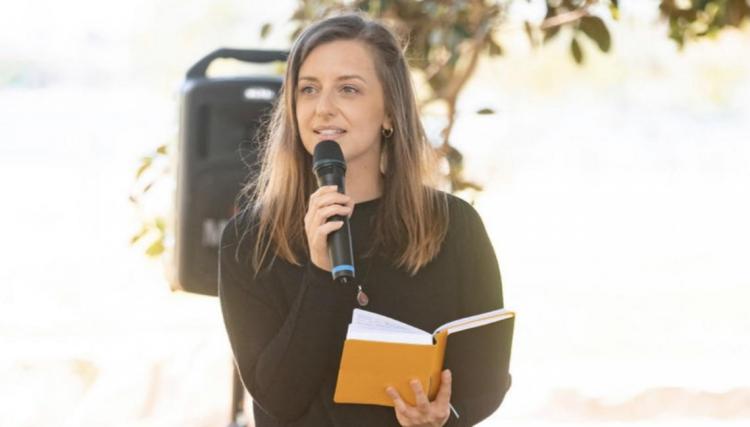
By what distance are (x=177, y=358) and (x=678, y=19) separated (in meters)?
3.25

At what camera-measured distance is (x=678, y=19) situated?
2.97 m

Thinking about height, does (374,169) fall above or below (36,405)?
above

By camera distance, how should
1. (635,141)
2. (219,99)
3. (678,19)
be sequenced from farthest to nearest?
(635,141)
(678,19)
(219,99)

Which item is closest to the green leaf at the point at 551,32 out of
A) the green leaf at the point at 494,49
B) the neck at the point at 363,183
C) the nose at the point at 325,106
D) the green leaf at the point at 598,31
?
the green leaf at the point at 494,49

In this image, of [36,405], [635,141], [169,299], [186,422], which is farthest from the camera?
[635,141]

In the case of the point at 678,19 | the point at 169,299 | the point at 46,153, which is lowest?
the point at 169,299

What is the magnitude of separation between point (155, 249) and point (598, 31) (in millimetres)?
1534

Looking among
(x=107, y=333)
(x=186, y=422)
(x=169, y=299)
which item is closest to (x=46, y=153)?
(x=169, y=299)

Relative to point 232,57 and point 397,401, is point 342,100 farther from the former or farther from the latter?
point 232,57

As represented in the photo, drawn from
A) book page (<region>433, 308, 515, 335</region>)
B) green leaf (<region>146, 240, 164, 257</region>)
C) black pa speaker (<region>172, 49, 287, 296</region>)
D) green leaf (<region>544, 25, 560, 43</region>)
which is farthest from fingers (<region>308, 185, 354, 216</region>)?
green leaf (<region>146, 240, 164, 257</region>)

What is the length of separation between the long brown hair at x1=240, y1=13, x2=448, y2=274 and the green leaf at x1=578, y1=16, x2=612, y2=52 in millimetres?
897

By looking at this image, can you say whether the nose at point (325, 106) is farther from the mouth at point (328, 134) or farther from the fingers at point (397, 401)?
the fingers at point (397, 401)

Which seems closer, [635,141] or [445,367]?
[445,367]

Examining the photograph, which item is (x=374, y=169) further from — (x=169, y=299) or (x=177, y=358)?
(x=169, y=299)
